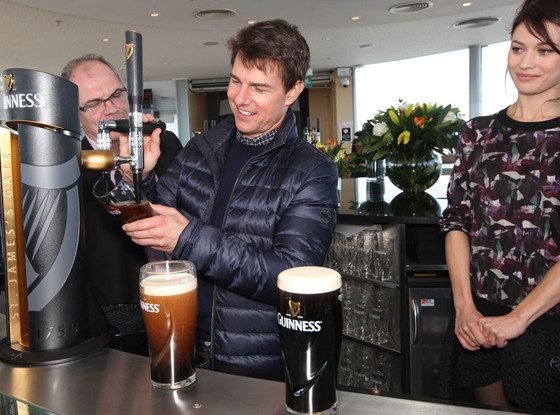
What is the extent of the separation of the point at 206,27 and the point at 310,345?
31.1 feet

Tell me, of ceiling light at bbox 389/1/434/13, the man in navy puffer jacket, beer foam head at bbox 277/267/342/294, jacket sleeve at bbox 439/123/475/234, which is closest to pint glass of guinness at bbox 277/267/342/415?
beer foam head at bbox 277/267/342/294

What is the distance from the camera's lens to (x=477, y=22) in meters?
9.70

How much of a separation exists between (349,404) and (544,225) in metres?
0.99

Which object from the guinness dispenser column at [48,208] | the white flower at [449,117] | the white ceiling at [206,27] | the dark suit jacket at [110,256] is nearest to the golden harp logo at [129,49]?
the guinness dispenser column at [48,208]

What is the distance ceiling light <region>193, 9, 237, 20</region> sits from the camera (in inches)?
329

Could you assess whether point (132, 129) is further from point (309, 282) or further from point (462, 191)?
point (462, 191)

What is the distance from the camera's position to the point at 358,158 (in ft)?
14.5

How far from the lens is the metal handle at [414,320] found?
2.35 m

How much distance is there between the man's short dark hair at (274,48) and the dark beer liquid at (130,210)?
61 cm

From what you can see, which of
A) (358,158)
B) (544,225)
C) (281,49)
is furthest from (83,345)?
(358,158)

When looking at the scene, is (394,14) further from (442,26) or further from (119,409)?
(119,409)

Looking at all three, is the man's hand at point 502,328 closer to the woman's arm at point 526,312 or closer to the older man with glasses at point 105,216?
the woman's arm at point 526,312

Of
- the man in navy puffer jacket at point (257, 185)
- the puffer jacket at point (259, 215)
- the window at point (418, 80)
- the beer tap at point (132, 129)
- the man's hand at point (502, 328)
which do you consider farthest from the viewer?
the window at point (418, 80)

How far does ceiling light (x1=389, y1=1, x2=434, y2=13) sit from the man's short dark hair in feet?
25.1
